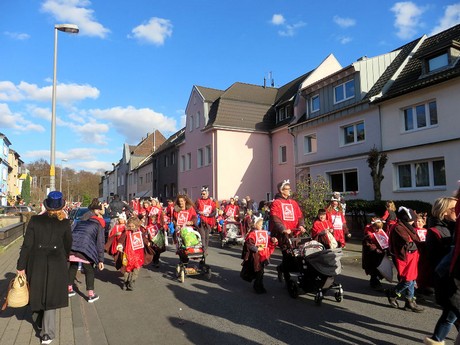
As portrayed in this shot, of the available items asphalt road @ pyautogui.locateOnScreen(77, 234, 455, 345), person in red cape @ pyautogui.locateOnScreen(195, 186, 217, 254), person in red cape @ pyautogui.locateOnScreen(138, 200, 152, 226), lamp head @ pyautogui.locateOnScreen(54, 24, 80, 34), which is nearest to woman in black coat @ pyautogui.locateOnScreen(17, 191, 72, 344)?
asphalt road @ pyautogui.locateOnScreen(77, 234, 455, 345)


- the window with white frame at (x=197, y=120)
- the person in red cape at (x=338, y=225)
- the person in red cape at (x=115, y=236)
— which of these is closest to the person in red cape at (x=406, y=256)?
the person in red cape at (x=338, y=225)

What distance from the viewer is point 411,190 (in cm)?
1658

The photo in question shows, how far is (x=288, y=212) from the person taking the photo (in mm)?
7055

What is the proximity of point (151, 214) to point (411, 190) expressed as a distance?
1161 centimetres

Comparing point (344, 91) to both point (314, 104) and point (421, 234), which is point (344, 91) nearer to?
point (314, 104)

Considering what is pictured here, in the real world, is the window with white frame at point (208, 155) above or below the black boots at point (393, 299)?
above

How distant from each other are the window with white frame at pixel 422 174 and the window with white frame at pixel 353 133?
294 centimetres

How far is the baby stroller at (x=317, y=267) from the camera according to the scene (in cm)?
589

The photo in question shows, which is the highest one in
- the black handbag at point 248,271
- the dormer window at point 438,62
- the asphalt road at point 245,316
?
the dormer window at point 438,62

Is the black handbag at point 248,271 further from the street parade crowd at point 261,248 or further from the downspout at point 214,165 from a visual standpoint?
the downspout at point 214,165

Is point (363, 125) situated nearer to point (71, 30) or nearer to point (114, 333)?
point (71, 30)

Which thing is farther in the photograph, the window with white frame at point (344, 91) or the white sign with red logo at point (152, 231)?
the window with white frame at point (344, 91)

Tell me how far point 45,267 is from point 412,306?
5.53 m

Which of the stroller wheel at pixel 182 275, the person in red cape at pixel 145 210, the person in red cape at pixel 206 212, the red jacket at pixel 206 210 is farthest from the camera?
the person in red cape at pixel 145 210
